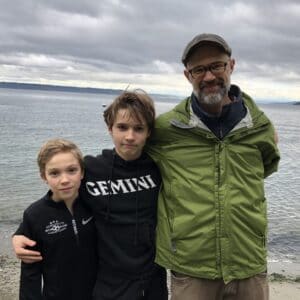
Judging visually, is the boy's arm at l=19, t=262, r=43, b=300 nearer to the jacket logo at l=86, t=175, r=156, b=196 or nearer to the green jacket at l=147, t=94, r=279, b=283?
the jacket logo at l=86, t=175, r=156, b=196

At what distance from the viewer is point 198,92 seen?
12.7 ft

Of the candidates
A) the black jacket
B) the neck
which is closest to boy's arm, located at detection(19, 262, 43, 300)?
the black jacket

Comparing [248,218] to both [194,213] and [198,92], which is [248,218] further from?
[198,92]

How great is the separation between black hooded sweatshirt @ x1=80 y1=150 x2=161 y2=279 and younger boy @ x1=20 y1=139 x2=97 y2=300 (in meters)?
0.13

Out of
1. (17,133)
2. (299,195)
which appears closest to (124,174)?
(299,195)

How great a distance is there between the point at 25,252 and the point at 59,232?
1.02ft

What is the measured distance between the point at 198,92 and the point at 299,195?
17980mm

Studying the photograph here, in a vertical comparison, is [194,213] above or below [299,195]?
above

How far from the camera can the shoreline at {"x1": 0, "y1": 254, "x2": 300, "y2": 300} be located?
764cm

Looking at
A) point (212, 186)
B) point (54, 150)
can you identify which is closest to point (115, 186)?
point (54, 150)

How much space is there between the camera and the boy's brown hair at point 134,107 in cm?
384

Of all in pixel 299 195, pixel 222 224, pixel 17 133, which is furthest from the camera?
pixel 17 133

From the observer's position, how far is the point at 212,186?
366 cm

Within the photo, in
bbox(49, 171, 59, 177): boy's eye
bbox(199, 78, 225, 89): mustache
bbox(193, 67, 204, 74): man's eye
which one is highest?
bbox(193, 67, 204, 74): man's eye
